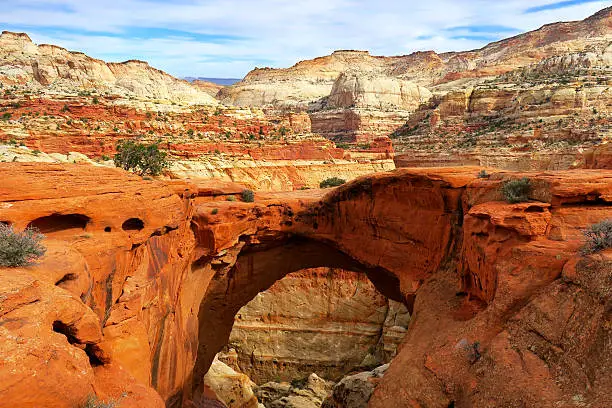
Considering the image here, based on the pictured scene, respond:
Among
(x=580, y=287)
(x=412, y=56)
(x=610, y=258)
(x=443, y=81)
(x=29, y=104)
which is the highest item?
(x=412, y=56)

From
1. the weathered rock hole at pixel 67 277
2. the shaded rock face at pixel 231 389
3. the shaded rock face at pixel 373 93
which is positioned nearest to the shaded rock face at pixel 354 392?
the shaded rock face at pixel 231 389

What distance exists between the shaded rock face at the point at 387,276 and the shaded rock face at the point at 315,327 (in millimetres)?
9483

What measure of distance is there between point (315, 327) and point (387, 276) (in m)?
10.9

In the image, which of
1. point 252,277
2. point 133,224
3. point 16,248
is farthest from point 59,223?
point 252,277

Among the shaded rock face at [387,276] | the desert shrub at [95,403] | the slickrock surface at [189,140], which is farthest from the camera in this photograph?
the slickrock surface at [189,140]

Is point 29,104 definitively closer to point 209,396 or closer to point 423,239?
point 209,396

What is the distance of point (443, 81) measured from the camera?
116875 mm

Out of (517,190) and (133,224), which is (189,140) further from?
(517,190)

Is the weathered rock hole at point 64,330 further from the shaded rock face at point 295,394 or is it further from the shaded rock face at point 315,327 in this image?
the shaded rock face at point 315,327

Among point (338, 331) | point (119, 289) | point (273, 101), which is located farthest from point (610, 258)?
point (273, 101)

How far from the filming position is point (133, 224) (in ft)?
35.1

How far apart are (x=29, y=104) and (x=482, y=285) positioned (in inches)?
1588

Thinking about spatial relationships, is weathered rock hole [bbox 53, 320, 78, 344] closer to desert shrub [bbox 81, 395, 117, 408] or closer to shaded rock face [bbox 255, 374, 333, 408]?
desert shrub [bbox 81, 395, 117, 408]

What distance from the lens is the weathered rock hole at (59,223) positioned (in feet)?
28.3
